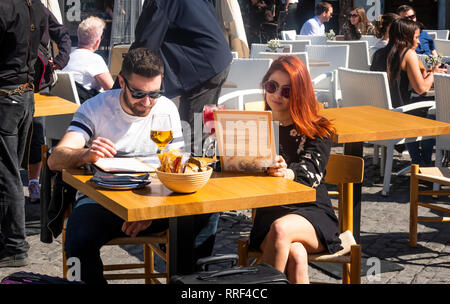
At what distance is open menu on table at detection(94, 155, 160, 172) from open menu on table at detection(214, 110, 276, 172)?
1.04ft

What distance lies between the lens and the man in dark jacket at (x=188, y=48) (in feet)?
14.8

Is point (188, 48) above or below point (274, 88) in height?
above

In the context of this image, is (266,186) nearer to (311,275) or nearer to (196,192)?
(196,192)

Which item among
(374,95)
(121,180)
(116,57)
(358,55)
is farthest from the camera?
(358,55)

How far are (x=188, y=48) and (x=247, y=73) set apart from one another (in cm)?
286

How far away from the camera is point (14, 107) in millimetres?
4305

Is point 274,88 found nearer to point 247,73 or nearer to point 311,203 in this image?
point 311,203

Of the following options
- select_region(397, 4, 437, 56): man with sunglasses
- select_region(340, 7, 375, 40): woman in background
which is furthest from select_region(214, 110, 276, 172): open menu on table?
select_region(340, 7, 375, 40): woman in background


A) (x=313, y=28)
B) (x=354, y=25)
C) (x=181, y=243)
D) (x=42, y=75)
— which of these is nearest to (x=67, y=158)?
(x=181, y=243)

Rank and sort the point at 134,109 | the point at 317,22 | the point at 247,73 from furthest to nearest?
the point at 317,22 → the point at 247,73 → the point at 134,109

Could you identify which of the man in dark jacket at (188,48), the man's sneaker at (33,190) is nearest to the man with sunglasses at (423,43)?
the man in dark jacket at (188,48)

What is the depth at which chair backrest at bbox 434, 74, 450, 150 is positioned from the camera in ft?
17.8

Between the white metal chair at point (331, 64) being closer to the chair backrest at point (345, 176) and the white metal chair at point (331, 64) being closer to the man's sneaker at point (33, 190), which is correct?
the man's sneaker at point (33, 190)

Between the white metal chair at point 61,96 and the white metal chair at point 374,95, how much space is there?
2316mm
